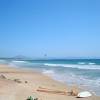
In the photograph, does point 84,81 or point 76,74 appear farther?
point 76,74

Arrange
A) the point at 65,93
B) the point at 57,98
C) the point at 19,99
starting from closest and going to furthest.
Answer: the point at 19,99 < the point at 57,98 < the point at 65,93

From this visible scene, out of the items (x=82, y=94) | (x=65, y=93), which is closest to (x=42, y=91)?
(x=65, y=93)

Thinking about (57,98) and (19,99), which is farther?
(57,98)

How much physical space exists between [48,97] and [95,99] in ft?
7.75

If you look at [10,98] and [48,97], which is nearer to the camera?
[10,98]

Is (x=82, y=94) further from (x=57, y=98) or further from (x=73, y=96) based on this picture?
(x=57, y=98)

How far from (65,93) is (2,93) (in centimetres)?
349

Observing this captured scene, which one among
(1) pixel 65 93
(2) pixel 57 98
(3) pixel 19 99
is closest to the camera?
(3) pixel 19 99

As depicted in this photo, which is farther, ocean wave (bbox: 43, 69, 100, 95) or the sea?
the sea

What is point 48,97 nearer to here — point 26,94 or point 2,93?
point 26,94

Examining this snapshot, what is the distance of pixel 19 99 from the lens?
34.6ft

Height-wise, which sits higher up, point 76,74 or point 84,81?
point 84,81

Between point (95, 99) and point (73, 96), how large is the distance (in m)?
1.24

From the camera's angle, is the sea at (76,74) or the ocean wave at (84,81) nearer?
the ocean wave at (84,81)
